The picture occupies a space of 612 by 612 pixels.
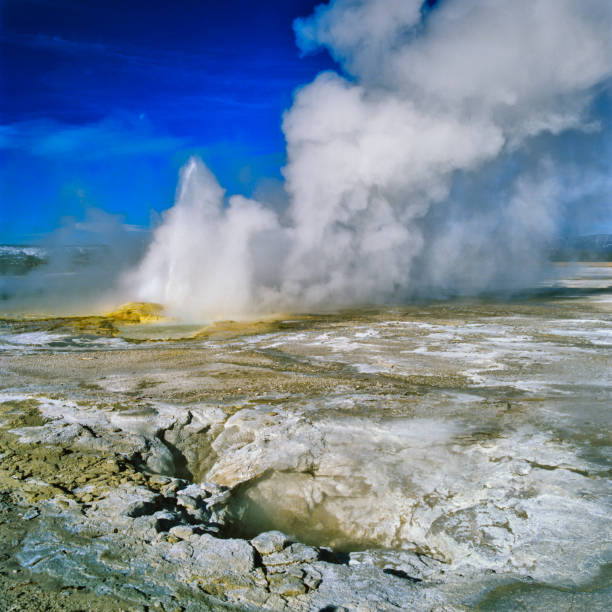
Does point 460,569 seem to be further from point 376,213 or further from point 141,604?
point 376,213

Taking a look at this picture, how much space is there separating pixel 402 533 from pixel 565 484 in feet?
Answer: 4.25

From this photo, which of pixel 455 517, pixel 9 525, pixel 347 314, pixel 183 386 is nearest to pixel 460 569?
pixel 455 517

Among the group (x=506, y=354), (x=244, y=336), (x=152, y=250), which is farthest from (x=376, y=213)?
(x=506, y=354)

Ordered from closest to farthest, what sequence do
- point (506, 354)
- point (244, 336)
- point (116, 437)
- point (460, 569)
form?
point (460, 569)
point (116, 437)
point (506, 354)
point (244, 336)

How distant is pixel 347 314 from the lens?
1373cm

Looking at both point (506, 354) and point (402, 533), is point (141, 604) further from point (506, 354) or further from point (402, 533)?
point (506, 354)

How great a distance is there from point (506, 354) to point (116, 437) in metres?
5.95

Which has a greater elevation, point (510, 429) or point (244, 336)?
point (244, 336)

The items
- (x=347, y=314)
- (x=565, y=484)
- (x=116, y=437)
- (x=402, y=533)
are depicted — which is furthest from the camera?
(x=347, y=314)

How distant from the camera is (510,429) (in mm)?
4777

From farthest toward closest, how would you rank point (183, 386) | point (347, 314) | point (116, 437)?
1. point (347, 314)
2. point (183, 386)
3. point (116, 437)

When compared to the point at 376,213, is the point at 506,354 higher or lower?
lower

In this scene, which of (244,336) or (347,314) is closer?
(244,336)

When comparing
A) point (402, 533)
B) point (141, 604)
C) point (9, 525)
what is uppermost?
point (9, 525)
